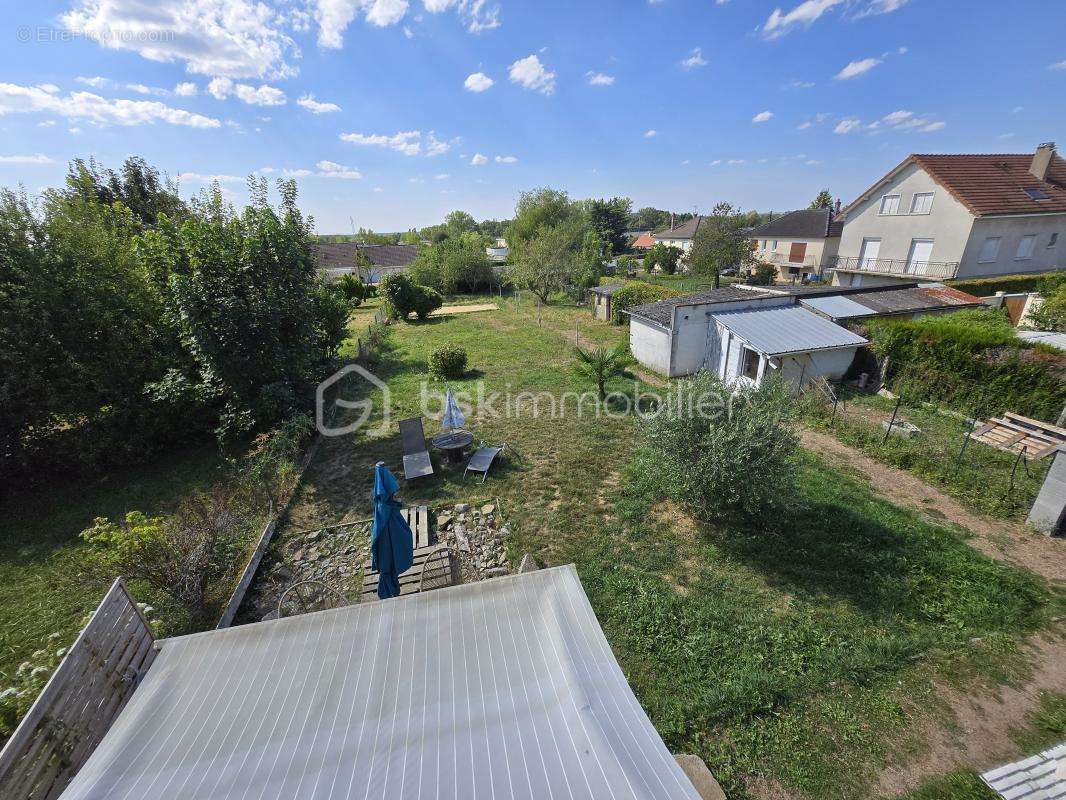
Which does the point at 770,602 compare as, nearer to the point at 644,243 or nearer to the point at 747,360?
the point at 747,360

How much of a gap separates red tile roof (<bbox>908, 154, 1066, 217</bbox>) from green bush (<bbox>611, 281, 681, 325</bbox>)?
15.9 metres

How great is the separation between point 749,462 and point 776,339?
8006 mm

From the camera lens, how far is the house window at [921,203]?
23.9m

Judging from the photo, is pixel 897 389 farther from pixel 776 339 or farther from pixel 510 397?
pixel 510 397

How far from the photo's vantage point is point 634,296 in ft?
76.1

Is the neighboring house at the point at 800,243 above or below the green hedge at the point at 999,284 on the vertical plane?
above

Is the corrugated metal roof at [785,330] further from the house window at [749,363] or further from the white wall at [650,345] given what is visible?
the white wall at [650,345]

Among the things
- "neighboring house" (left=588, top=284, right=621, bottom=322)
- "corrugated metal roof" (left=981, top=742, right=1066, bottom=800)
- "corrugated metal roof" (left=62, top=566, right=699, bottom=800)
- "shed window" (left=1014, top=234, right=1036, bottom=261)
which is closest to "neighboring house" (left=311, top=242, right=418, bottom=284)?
"neighboring house" (left=588, top=284, right=621, bottom=322)

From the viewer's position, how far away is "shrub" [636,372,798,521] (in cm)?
696

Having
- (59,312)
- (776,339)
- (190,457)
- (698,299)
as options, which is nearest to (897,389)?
(776,339)

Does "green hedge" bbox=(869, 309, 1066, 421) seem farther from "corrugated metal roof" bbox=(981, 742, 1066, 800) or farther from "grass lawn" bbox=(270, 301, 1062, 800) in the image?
"corrugated metal roof" bbox=(981, 742, 1066, 800)

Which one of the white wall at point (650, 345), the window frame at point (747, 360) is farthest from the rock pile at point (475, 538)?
the white wall at point (650, 345)
